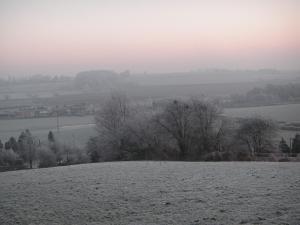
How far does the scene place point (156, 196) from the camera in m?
13.0

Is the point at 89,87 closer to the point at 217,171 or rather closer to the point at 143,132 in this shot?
the point at 143,132

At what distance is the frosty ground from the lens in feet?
34.6

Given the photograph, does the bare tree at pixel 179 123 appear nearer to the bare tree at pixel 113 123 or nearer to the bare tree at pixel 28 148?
the bare tree at pixel 113 123

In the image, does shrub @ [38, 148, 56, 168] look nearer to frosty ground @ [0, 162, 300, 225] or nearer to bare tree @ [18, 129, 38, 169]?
bare tree @ [18, 129, 38, 169]

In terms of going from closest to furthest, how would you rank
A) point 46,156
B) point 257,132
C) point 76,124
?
point 257,132
point 46,156
point 76,124

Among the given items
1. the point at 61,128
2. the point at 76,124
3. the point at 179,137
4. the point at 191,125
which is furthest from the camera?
the point at 76,124

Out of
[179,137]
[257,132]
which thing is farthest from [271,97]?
[179,137]

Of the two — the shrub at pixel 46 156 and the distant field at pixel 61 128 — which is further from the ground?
the distant field at pixel 61 128

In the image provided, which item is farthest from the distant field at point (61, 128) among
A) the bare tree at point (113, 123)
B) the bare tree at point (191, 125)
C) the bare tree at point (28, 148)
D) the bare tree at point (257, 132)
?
the bare tree at point (257, 132)

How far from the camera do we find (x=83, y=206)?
12.0m


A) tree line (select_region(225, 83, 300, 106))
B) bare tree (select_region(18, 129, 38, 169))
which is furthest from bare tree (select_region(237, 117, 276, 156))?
bare tree (select_region(18, 129, 38, 169))

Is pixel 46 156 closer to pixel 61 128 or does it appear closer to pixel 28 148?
pixel 28 148

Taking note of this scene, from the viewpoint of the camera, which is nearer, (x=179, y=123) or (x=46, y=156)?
(x=179, y=123)

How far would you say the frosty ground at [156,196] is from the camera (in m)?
10.5
